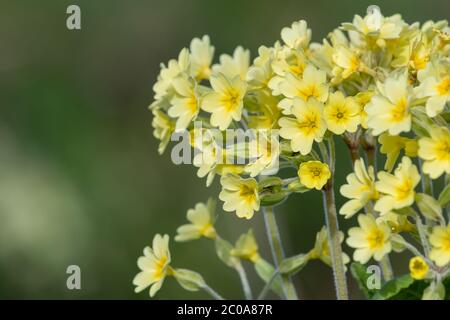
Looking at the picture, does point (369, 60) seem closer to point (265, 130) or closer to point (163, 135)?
point (265, 130)

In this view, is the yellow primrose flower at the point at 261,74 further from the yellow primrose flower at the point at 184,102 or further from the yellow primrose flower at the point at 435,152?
the yellow primrose flower at the point at 435,152

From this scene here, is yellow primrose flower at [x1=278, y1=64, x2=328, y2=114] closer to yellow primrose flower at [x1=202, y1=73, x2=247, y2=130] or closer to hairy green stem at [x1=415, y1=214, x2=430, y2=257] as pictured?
yellow primrose flower at [x1=202, y1=73, x2=247, y2=130]

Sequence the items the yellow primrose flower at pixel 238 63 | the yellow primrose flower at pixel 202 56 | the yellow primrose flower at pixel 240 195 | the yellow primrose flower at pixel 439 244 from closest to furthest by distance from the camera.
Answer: the yellow primrose flower at pixel 439 244 < the yellow primrose flower at pixel 240 195 < the yellow primrose flower at pixel 238 63 < the yellow primrose flower at pixel 202 56

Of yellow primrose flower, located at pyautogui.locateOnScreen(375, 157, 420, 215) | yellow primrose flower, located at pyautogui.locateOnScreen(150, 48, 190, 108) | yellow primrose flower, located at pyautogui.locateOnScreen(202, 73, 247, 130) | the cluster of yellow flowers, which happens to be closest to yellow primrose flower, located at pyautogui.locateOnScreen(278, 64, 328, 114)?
the cluster of yellow flowers

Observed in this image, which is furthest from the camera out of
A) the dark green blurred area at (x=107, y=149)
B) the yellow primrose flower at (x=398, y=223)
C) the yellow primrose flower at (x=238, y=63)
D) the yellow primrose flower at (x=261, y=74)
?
the dark green blurred area at (x=107, y=149)

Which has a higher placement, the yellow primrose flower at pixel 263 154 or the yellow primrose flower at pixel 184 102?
the yellow primrose flower at pixel 184 102

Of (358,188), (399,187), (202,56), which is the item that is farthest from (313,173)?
(202,56)

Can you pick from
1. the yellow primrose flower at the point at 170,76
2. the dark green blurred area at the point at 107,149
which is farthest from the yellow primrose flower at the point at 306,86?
the dark green blurred area at the point at 107,149
